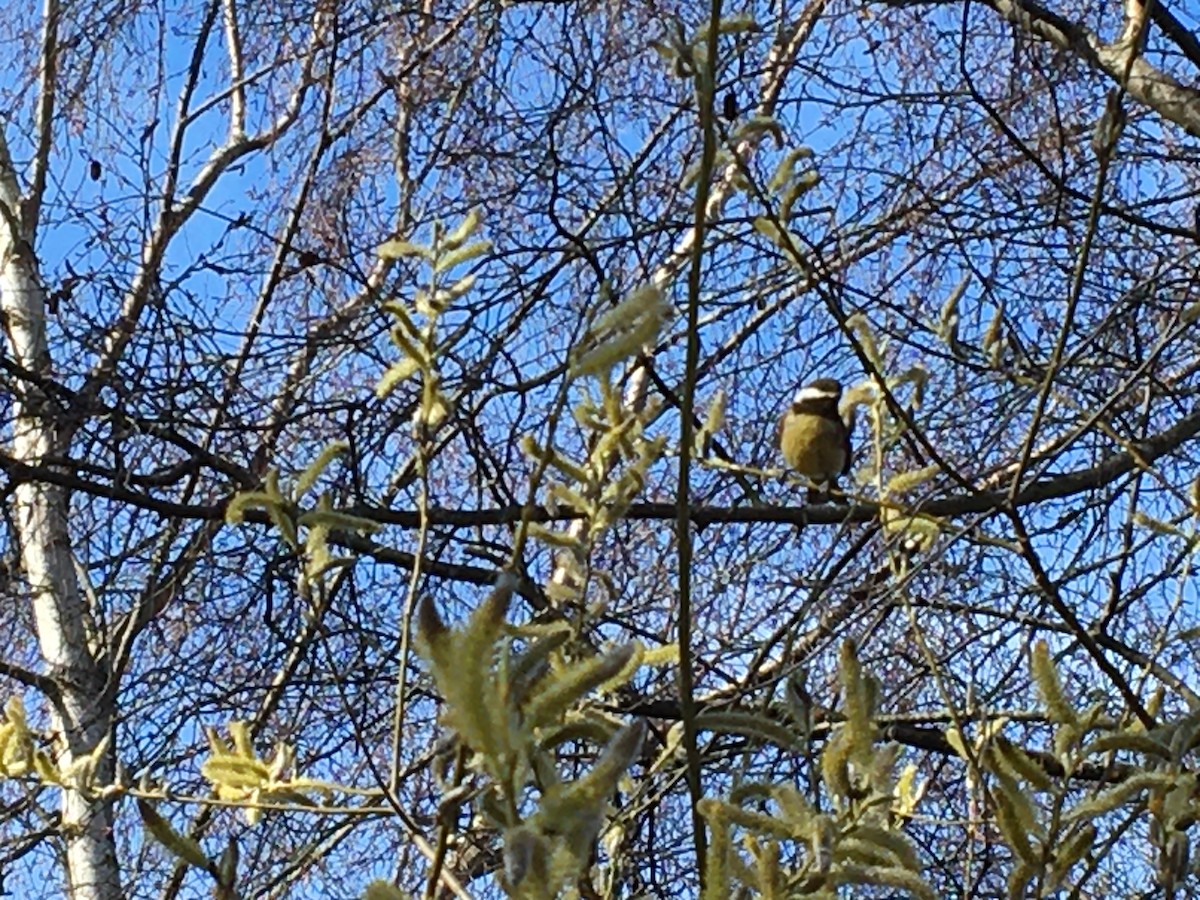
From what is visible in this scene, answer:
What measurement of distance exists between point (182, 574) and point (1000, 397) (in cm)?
140

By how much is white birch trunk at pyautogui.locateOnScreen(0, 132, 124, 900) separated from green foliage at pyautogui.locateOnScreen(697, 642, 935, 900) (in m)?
2.74

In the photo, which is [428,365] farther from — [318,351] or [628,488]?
[318,351]

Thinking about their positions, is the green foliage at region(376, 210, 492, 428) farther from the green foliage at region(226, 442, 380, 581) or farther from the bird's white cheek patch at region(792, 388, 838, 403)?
the bird's white cheek patch at region(792, 388, 838, 403)

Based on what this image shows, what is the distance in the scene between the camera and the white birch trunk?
3.55 m

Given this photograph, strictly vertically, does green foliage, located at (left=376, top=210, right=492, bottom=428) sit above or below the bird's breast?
below

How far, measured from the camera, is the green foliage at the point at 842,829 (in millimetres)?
654

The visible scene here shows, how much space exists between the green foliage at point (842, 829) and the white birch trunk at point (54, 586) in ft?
8.97

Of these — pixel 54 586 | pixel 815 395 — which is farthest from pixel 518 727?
pixel 54 586

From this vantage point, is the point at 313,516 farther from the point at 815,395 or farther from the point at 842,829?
the point at 815,395

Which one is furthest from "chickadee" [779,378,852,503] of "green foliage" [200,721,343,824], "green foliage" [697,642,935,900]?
"green foliage" [697,642,935,900]

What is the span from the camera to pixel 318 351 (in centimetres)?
297

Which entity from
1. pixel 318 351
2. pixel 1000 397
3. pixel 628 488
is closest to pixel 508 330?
pixel 318 351

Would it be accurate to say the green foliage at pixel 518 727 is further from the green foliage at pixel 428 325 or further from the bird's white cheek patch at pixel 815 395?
the bird's white cheek patch at pixel 815 395

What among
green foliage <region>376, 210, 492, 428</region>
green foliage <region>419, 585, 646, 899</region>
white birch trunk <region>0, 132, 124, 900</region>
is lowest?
green foliage <region>419, 585, 646, 899</region>
